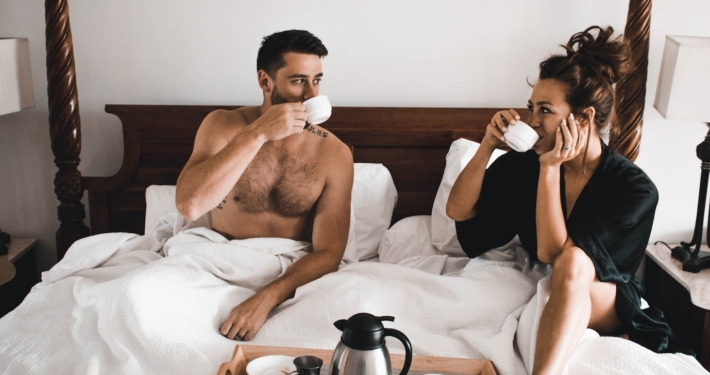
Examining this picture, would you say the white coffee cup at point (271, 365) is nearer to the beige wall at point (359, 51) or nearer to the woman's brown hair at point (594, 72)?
the woman's brown hair at point (594, 72)

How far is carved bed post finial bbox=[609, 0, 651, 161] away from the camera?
2.24 m

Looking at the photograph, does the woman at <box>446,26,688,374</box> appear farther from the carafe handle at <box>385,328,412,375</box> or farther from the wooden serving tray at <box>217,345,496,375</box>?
the carafe handle at <box>385,328,412,375</box>

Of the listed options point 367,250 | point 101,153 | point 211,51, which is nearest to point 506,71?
point 367,250

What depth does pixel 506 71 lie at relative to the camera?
2.41m

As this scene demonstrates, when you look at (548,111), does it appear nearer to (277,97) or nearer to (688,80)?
(688,80)

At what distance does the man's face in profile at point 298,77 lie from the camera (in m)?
1.90

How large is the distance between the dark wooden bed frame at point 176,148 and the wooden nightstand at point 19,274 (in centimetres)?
17

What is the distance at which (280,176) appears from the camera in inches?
79.7

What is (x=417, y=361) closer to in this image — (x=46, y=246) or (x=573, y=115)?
(x=573, y=115)

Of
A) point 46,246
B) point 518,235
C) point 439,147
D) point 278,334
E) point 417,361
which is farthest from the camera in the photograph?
point 46,246

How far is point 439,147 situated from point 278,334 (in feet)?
3.46

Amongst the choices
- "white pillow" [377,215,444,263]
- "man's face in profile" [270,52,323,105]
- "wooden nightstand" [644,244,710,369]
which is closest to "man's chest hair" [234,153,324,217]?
"man's face in profile" [270,52,323,105]

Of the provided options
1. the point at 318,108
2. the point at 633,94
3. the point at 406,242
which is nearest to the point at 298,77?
the point at 318,108

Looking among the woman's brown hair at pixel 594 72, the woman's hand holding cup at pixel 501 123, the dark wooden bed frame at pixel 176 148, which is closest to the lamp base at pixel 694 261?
the dark wooden bed frame at pixel 176 148
